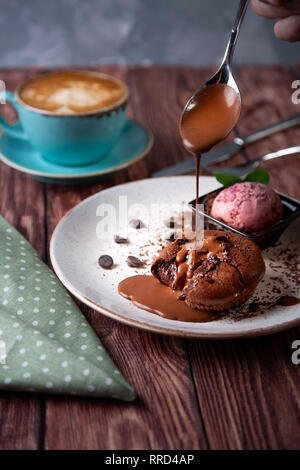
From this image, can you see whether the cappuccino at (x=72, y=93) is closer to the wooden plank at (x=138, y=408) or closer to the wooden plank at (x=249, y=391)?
the wooden plank at (x=138, y=408)

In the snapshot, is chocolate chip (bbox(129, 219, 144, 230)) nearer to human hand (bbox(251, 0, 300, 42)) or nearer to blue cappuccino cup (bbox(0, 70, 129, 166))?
blue cappuccino cup (bbox(0, 70, 129, 166))

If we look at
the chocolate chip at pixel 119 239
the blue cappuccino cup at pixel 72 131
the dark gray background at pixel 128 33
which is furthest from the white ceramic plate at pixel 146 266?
the dark gray background at pixel 128 33

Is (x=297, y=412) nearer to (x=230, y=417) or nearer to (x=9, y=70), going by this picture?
(x=230, y=417)

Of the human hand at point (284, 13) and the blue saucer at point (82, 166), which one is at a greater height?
the human hand at point (284, 13)

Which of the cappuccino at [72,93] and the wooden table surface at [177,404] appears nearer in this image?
the wooden table surface at [177,404]

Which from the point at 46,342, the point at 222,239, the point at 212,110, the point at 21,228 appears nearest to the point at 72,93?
the point at 21,228

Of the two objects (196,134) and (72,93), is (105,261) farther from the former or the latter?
(72,93)

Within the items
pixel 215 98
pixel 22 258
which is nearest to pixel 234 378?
pixel 22 258
